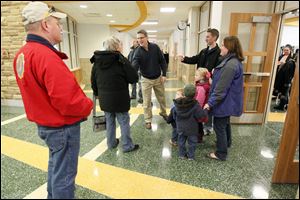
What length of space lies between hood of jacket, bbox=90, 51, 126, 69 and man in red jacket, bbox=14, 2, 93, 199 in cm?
74

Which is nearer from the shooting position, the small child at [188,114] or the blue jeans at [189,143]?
the small child at [188,114]

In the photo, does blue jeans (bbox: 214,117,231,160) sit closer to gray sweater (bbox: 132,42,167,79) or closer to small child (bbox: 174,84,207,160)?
small child (bbox: 174,84,207,160)

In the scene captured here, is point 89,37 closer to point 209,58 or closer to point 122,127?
point 209,58

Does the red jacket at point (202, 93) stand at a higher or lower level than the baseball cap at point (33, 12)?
lower

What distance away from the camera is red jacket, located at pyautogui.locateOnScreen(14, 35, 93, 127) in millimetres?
1163

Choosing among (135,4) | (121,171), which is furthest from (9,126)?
(135,4)

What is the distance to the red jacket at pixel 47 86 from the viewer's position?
116cm

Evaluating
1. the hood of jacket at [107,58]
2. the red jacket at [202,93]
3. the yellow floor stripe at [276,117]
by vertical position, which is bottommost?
the yellow floor stripe at [276,117]

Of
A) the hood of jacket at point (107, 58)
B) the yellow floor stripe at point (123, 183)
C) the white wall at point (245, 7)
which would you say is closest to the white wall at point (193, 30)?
the white wall at point (245, 7)

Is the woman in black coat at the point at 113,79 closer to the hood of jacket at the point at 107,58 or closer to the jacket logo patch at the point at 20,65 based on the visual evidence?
the hood of jacket at the point at 107,58

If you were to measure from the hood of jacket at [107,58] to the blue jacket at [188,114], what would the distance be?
0.75 metres

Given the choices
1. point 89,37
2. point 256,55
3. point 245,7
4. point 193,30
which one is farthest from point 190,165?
point 89,37

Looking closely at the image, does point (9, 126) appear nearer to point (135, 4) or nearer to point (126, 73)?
point (126, 73)

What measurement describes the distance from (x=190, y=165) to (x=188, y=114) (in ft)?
1.86
